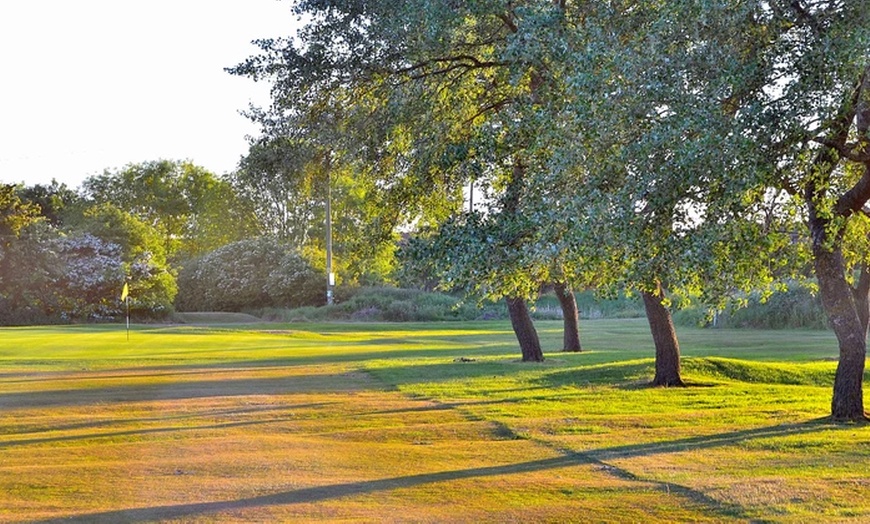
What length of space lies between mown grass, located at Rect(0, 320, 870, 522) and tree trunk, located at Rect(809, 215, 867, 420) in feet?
1.64

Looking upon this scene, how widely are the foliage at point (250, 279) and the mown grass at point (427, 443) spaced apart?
39674mm

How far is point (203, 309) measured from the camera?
73562mm

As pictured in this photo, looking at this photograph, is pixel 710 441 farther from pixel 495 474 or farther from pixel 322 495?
pixel 322 495

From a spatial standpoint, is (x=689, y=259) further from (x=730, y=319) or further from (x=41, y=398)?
(x=730, y=319)

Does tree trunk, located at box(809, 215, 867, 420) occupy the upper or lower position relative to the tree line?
lower

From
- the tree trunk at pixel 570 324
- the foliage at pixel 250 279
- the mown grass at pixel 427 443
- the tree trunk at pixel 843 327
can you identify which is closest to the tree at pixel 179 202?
the foliage at pixel 250 279

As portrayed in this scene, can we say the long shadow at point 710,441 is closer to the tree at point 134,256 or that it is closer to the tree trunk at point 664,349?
the tree trunk at point 664,349

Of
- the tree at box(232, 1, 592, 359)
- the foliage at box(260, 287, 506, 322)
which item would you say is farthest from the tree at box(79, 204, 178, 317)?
the tree at box(232, 1, 592, 359)

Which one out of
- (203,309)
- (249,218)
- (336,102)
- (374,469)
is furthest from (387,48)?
(249,218)

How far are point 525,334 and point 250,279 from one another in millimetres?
45008

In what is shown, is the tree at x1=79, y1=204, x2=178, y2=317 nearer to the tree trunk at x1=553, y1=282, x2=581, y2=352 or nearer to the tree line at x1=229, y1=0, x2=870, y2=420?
the tree trunk at x1=553, y1=282, x2=581, y2=352

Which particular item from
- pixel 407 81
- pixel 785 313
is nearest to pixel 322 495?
pixel 407 81

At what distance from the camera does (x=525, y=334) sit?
2719cm

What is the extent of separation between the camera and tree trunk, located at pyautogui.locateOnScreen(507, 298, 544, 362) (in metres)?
27.1
